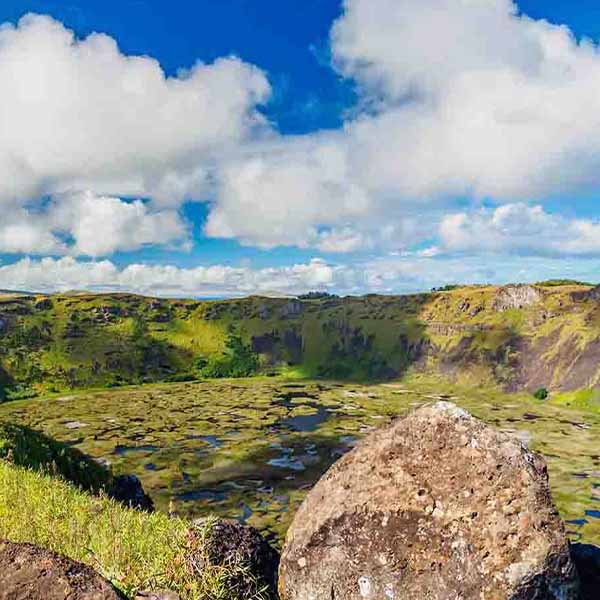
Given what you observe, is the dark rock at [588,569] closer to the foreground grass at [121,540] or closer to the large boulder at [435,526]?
the large boulder at [435,526]

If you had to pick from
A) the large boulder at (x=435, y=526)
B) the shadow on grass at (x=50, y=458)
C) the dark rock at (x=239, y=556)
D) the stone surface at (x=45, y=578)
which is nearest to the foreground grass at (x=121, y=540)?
the dark rock at (x=239, y=556)

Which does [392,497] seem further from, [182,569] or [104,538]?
[104,538]

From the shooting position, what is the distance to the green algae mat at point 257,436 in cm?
6956

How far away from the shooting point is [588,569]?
625 inches

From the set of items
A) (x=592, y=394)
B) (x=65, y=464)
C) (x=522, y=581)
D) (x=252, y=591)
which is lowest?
(x=592, y=394)

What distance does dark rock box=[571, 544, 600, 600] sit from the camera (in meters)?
15.0

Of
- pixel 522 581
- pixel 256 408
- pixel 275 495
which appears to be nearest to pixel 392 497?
pixel 522 581

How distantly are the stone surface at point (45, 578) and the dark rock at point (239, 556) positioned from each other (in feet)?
13.4

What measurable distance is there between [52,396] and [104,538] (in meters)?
200

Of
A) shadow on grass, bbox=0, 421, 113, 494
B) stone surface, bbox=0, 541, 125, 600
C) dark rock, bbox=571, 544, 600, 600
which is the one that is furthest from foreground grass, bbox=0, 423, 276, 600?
shadow on grass, bbox=0, 421, 113, 494

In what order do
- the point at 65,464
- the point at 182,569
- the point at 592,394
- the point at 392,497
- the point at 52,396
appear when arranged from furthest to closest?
the point at 52,396 → the point at 592,394 → the point at 65,464 → the point at 392,497 → the point at 182,569

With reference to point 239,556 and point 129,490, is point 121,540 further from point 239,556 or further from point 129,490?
point 129,490

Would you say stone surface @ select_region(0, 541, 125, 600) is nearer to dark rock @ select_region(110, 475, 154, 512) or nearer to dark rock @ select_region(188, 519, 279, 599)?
dark rock @ select_region(188, 519, 279, 599)

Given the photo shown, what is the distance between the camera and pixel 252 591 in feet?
42.4
